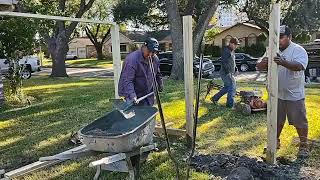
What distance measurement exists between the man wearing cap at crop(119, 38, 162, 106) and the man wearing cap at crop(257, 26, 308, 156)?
1.73 m

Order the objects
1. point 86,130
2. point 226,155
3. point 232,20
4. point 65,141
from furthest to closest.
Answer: point 232,20 → point 65,141 → point 226,155 → point 86,130

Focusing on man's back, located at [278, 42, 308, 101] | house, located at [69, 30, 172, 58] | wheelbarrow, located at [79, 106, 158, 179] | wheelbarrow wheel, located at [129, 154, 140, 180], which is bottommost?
wheelbarrow wheel, located at [129, 154, 140, 180]

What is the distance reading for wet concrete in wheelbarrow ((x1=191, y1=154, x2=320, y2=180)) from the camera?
17.1 ft

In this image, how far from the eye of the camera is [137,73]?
5930 mm

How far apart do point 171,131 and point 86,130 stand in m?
2.87

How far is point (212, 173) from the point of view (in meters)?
5.54

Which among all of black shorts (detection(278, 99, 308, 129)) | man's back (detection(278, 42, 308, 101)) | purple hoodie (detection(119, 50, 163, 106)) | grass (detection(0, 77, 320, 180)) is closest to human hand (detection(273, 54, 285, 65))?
man's back (detection(278, 42, 308, 101))

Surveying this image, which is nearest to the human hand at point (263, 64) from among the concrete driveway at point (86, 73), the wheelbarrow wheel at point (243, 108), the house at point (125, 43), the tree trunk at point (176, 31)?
the wheelbarrow wheel at point (243, 108)

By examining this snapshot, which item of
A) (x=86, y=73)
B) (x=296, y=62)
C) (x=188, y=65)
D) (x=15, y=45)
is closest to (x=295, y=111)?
(x=296, y=62)

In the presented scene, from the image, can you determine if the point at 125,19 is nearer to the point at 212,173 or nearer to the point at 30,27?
the point at 30,27

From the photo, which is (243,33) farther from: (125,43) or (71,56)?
(71,56)

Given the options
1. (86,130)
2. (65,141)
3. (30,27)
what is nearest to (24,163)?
(65,141)

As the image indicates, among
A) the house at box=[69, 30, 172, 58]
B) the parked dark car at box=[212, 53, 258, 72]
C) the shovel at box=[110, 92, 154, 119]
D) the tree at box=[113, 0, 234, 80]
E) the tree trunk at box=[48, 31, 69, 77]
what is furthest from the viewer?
the house at box=[69, 30, 172, 58]

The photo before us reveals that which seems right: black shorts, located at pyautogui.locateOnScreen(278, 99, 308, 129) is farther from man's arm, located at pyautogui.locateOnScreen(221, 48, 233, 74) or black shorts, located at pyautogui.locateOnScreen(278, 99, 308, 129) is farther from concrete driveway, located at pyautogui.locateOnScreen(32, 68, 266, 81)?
concrete driveway, located at pyautogui.locateOnScreen(32, 68, 266, 81)
